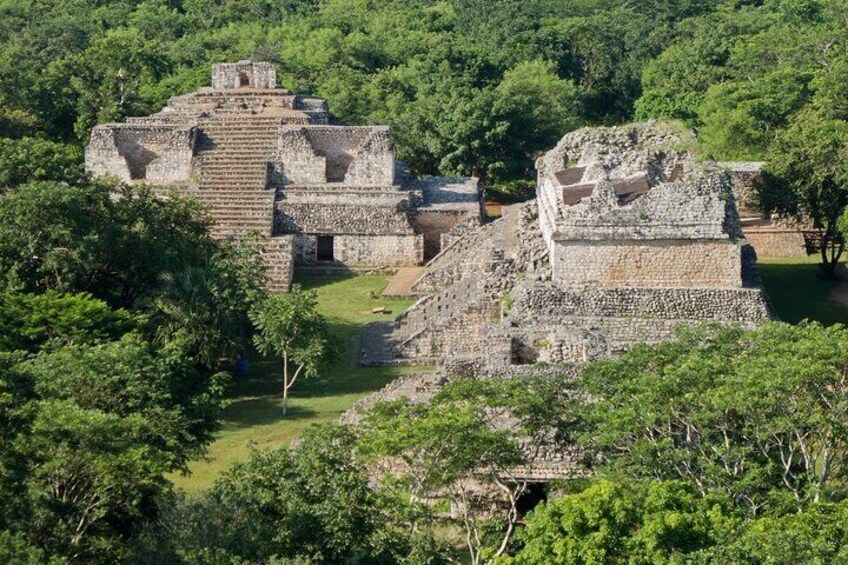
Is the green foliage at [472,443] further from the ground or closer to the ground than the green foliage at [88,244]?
closer to the ground

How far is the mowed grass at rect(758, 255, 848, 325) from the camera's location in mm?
34453

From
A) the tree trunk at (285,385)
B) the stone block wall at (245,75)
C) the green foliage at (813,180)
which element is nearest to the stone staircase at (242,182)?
the stone block wall at (245,75)

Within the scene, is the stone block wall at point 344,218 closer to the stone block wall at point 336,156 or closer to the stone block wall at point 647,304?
the stone block wall at point 336,156

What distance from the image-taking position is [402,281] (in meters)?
37.8

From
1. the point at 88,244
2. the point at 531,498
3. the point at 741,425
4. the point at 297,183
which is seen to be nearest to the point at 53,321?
the point at 88,244

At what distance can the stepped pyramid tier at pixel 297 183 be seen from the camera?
39.4 metres

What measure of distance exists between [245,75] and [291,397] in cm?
1788

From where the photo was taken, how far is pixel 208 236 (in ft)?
114

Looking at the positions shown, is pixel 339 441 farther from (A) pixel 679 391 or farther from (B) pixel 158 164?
(B) pixel 158 164

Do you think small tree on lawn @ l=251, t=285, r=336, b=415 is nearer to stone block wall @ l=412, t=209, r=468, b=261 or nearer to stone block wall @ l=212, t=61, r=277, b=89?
stone block wall @ l=412, t=209, r=468, b=261

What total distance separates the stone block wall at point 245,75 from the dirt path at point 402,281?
30.3 feet

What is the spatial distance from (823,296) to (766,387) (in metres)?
16.2

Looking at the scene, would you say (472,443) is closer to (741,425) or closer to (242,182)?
(741,425)

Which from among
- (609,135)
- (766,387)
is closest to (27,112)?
(609,135)
